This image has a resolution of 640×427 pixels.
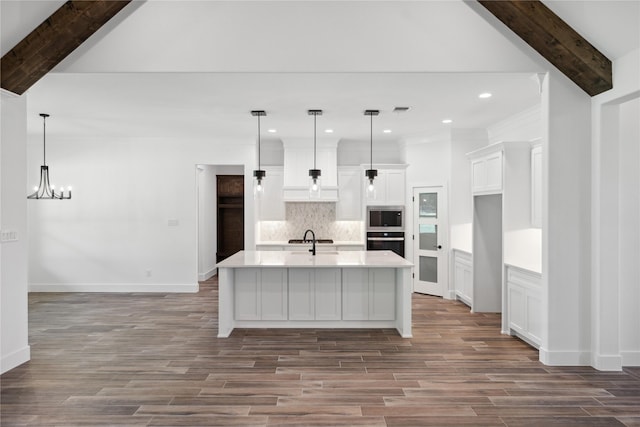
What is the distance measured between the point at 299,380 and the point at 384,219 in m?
4.51

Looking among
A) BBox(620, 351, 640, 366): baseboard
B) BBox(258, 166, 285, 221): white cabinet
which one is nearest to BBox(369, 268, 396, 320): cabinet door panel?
BBox(620, 351, 640, 366): baseboard

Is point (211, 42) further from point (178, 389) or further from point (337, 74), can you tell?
point (178, 389)

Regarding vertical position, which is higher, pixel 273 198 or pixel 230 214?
pixel 273 198

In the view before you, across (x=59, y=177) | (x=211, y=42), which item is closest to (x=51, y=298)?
(x=59, y=177)

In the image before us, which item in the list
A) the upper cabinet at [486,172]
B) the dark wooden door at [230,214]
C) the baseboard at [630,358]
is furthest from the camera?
the dark wooden door at [230,214]

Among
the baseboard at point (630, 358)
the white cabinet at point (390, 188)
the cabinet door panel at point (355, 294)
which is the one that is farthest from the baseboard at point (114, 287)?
the baseboard at point (630, 358)

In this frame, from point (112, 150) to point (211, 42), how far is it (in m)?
4.55

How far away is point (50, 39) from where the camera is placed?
367 centimetres

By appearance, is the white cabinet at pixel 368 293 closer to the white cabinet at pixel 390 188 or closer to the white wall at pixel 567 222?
the white wall at pixel 567 222

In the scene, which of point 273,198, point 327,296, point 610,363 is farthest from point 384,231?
point 610,363

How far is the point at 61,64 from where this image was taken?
4.16 metres

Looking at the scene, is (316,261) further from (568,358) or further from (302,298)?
(568,358)

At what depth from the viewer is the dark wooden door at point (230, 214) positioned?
9.95 meters

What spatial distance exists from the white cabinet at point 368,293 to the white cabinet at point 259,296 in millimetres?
791
